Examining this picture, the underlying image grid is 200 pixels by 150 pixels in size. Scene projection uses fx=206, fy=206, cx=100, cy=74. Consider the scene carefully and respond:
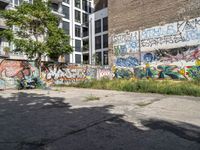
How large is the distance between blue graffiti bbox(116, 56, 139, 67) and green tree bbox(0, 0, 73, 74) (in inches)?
407

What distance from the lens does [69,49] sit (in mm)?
17609

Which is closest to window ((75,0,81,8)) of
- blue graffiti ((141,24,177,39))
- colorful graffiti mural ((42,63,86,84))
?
blue graffiti ((141,24,177,39))

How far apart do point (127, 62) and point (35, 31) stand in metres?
12.8

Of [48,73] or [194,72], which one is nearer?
[48,73]

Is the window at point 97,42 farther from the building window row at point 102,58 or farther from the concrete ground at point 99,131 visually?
the concrete ground at point 99,131

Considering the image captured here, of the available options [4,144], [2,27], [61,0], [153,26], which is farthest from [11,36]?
[61,0]

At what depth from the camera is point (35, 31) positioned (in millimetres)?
17562

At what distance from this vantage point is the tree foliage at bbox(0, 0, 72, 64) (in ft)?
53.4

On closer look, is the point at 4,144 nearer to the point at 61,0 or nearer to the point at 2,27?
the point at 2,27

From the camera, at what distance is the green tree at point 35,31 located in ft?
53.4

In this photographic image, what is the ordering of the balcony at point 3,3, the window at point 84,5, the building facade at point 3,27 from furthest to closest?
the window at point 84,5 → the balcony at point 3,3 → the building facade at point 3,27

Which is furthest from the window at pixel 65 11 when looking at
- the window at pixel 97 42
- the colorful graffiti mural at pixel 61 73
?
the colorful graffiti mural at pixel 61 73

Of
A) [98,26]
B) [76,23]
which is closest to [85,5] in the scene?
[76,23]

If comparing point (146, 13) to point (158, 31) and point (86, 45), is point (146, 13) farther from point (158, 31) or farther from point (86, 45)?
point (86, 45)
